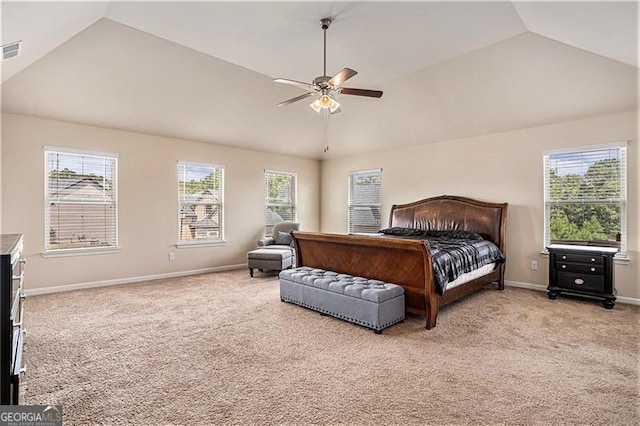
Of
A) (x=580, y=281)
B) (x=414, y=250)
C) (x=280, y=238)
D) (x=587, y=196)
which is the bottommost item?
(x=580, y=281)

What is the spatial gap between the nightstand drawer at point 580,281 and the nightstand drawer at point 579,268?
51 millimetres

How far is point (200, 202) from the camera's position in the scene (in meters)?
6.42

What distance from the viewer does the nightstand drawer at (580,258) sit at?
4230mm

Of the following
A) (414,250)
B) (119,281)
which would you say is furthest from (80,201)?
(414,250)

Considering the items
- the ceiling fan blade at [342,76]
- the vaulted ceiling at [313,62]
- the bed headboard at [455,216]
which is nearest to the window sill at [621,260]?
the bed headboard at [455,216]

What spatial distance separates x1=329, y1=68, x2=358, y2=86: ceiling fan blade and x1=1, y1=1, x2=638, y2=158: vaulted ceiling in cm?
68

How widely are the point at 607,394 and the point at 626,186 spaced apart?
3.44 m

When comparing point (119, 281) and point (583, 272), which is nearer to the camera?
point (583, 272)

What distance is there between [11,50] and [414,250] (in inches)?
161

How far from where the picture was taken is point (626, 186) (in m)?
4.39

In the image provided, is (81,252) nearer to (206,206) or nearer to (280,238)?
(206,206)

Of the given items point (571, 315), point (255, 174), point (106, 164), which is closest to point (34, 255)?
point (106, 164)

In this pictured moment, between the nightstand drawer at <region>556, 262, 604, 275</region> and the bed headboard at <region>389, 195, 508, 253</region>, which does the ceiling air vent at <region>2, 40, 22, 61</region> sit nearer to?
the bed headboard at <region>389, 195, 508, 253</region>

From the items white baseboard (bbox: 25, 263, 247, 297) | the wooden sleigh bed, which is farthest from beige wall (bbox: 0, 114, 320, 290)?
the wooden sleigh bed
